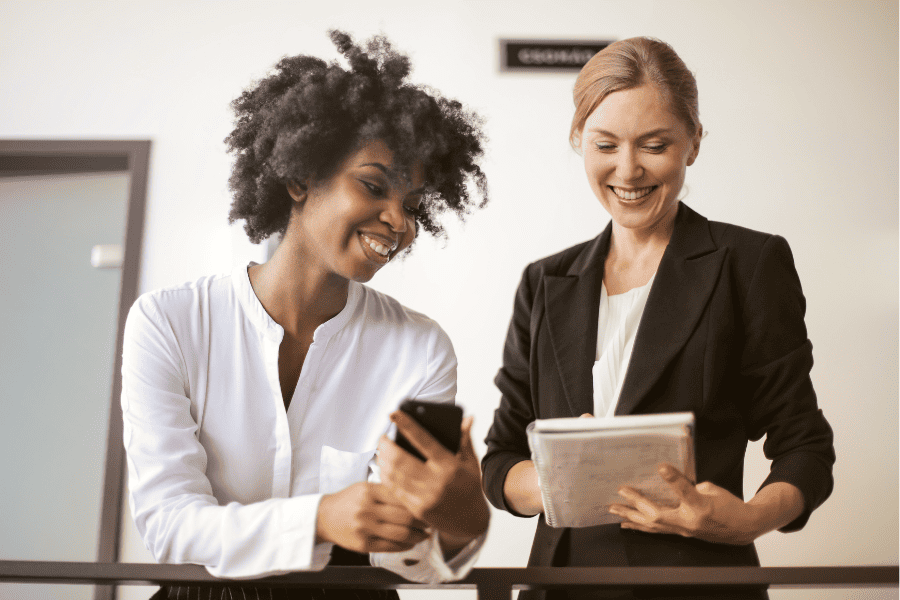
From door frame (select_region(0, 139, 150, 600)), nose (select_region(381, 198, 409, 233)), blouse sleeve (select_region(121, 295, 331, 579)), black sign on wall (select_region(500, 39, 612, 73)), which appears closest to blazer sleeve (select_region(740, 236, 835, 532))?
nose (select_region(381, 198, 409, 233))

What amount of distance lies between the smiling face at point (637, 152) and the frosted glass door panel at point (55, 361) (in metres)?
2.01

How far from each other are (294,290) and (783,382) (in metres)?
0.81

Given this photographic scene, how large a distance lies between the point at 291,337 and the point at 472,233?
124 cm

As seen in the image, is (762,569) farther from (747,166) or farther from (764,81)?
(764,81)

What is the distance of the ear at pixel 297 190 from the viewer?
1253 mm

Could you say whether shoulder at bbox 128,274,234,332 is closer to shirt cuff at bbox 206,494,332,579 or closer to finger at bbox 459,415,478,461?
shirt cuff at bbox 206,494,332,579

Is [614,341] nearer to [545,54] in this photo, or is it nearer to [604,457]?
[604,457]

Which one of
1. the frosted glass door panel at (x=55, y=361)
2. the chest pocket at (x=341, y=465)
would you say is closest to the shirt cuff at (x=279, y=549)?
the chest pocket at (x=341, y=465)

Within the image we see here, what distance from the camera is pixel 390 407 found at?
1206mm

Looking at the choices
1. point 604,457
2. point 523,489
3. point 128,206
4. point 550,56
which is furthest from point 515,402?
point 128,206

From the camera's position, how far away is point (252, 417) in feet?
3.76

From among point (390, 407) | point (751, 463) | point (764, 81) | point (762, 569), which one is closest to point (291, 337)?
point (390, 407)

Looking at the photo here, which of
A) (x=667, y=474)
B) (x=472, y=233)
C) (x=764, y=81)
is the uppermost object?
(x=764, y=81)

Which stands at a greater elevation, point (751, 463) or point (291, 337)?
point (291, 337)
